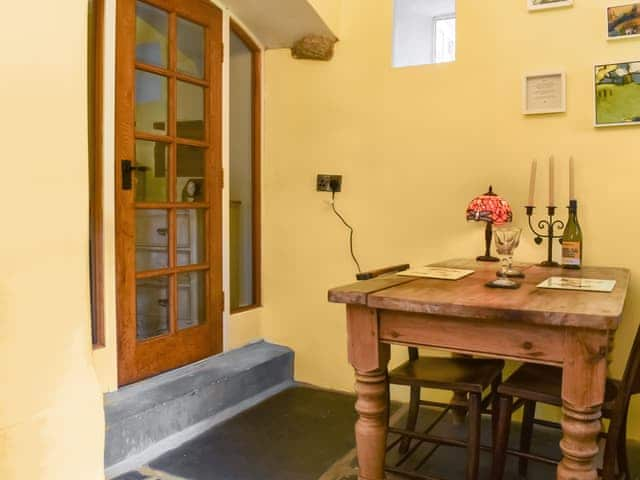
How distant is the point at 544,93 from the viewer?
2.62 metres

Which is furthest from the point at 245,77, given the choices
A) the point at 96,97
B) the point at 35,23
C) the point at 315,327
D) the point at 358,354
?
the point at 358,354

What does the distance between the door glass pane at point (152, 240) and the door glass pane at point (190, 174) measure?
17cm

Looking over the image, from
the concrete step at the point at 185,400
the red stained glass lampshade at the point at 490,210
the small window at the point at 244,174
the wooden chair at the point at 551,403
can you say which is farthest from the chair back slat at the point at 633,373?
the small window at the point at 244,174

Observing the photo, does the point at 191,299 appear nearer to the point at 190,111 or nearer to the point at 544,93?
the point at 190,111

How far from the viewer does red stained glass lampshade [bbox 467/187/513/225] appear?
8.09ft

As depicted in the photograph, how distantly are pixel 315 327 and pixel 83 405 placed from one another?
1.72 metres

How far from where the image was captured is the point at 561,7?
258 centimetres

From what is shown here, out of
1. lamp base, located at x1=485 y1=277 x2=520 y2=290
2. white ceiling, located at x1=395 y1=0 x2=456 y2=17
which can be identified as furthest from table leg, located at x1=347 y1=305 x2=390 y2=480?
white ceiling, located at x1=395 y1=0 x2=456 y2=17

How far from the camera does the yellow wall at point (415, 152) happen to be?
2.54m

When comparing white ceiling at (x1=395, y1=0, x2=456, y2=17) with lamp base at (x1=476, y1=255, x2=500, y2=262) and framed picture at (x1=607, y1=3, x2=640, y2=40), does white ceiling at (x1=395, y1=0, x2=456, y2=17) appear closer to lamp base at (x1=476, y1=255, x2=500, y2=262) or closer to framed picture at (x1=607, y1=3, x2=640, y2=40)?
framed picture at (x1=607, y1=3, x2=640, y2=40)

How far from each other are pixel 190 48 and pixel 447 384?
2.08 meters

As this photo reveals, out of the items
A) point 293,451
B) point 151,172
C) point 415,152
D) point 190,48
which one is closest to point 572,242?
point 415,152

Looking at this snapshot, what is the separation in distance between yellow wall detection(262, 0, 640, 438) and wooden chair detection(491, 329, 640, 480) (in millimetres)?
710

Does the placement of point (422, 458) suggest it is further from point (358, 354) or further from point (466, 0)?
point (466, 0)
